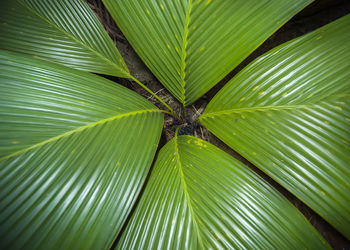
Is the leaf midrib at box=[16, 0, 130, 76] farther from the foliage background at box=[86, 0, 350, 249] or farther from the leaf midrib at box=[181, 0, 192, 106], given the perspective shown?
the leaf midrib at box=[181, 0, 192, 106]

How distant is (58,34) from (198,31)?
0.54 metres

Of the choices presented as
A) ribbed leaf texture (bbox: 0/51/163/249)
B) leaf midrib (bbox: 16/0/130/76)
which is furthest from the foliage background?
ribbed leaf texture (bbox: 0/51/163/249)

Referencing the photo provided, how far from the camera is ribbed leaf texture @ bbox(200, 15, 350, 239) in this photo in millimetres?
499

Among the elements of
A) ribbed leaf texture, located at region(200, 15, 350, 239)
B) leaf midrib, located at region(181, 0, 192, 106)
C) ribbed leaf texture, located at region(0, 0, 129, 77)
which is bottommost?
ribbed leaf texture, located at region(200, 15, 350, 239)

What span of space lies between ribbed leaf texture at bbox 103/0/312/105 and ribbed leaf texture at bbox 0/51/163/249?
0.89 ft

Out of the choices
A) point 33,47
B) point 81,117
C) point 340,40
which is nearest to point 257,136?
point 340,40

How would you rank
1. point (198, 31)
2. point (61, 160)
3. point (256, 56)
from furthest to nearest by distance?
point (256, 56), point (198, 31), point (61, 160)

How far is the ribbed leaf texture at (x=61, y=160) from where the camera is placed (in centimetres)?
47

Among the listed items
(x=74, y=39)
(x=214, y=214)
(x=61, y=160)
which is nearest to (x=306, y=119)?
(x=214, y=214)

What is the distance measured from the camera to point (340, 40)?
53cm

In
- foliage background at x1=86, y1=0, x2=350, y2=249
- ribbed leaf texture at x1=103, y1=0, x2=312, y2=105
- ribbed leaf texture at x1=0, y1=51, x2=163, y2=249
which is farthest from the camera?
foliage background at x1=86, y1=0, x2=350, y2=249

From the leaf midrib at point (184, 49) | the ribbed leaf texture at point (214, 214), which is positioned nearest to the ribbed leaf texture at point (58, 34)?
the leaf midrib at point (184, 49)

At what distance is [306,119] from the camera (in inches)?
20.8

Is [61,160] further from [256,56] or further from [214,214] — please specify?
[256,56]
